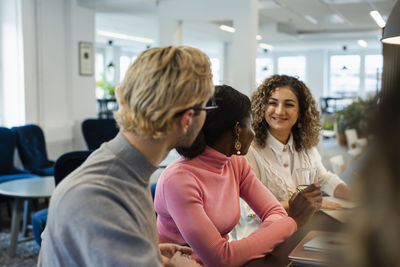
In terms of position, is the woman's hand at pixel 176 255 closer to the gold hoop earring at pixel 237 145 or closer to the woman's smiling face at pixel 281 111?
the gold hoop earring at pixel 237 145

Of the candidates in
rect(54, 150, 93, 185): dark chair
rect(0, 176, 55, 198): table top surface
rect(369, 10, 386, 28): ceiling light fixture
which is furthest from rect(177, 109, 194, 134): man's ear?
rect(369, 10, 386, 28): ceiling light fixture

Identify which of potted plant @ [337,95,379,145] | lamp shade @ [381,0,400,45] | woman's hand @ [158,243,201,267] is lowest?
woman's hand @ [158,243,201,267]

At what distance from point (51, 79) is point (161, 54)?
18.5 feet

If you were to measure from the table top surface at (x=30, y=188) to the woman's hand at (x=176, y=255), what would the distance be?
2.20 metres

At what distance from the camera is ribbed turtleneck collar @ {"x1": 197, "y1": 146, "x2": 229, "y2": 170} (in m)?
1.68

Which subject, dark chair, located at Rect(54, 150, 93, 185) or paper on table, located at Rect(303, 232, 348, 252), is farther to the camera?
dark chair, located at Rect(54, 150, 93, 185)

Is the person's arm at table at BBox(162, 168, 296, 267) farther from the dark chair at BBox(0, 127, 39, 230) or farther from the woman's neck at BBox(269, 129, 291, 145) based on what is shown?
the dark chair at BBox(0, 127, 39, 230)

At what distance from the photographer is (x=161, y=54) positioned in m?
1.12

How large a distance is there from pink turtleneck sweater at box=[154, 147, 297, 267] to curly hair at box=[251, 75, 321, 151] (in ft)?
2.35

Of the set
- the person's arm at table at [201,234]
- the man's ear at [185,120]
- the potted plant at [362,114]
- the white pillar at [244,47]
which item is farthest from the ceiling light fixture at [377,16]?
the potted plant at [362,114]

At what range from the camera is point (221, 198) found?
1650mm

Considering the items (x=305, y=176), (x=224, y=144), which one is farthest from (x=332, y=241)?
(x=305, y=176)

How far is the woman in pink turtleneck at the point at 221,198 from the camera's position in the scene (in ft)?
4.87

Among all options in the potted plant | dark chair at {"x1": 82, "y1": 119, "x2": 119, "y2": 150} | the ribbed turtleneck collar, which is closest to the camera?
the potted plant
